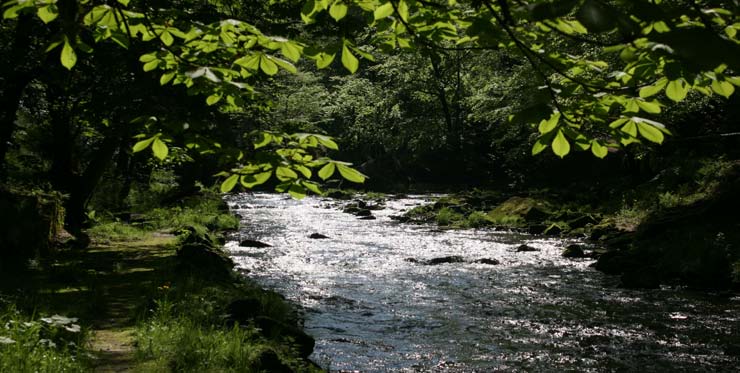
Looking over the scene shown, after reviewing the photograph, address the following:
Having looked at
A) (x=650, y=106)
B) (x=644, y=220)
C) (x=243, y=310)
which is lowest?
(x=243, y=310)

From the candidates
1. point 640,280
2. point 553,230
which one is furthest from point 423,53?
point 553,230

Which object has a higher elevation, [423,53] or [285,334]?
[423,53]

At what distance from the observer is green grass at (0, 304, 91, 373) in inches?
186

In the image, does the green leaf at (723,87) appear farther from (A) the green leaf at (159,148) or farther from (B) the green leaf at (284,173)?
(A) the green leaf at (159,148)

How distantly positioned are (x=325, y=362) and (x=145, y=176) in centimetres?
1754

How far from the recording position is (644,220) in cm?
1802

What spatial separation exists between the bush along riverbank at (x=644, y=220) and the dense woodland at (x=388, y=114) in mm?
86

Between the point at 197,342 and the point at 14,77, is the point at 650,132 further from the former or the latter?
the point at 14,77

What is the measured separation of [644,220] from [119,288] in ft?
51.3

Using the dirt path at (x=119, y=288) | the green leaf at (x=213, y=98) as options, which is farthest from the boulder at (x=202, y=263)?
the green leaf at (x=213, y=98)

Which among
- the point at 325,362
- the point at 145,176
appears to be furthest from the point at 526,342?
the point at 145,176

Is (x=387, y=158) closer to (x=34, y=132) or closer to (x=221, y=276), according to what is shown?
(x=34, y=132)

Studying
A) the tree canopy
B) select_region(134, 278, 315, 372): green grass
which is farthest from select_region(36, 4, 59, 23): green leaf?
select_region(134, 278, 315, 372): green grass

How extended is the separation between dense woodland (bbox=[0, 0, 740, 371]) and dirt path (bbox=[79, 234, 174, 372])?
0.82m
